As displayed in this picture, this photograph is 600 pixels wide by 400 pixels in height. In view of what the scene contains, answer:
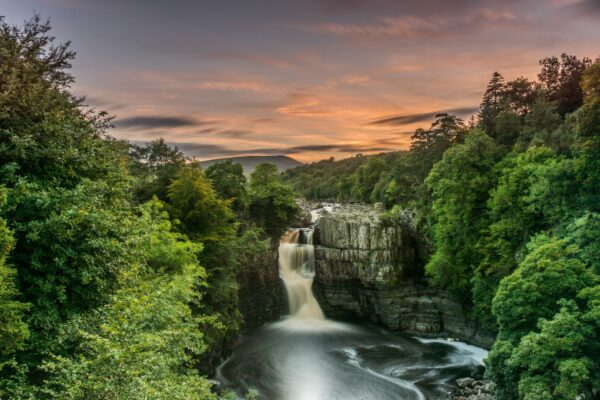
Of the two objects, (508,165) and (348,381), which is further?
(508,165)

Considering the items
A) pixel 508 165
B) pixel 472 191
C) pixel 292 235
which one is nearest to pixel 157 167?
pixel 292 235

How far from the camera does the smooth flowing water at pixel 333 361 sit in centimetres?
2448

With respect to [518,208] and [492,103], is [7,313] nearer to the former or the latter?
[518,208]

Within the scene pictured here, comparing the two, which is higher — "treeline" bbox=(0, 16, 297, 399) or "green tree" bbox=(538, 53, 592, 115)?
"green tree" bbox=(538, 53, 592, 115)

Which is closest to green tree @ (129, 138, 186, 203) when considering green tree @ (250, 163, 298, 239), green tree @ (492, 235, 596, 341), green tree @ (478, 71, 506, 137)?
green tree @ (250, 163, 298, 239)

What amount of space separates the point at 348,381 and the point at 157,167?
752 inches

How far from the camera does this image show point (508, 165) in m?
28.6

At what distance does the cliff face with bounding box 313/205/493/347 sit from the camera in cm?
3359

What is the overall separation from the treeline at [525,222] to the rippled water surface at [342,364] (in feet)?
14.3

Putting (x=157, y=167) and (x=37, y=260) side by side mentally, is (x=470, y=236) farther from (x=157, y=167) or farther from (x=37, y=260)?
(x=37, y=260)

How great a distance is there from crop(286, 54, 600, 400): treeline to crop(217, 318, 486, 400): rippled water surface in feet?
14.3

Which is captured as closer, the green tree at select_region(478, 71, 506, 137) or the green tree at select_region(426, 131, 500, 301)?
the green tree at select_region(426, 131, 500, 301)

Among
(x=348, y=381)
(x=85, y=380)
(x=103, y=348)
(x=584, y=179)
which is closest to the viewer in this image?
(x=85, y=380)

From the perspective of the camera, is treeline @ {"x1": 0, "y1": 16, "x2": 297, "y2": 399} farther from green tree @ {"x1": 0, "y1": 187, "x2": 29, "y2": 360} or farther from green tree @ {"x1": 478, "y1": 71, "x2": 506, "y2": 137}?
green tree @ {"x1": 478, "y1": 71, "x2": 506, "y2": 137}
